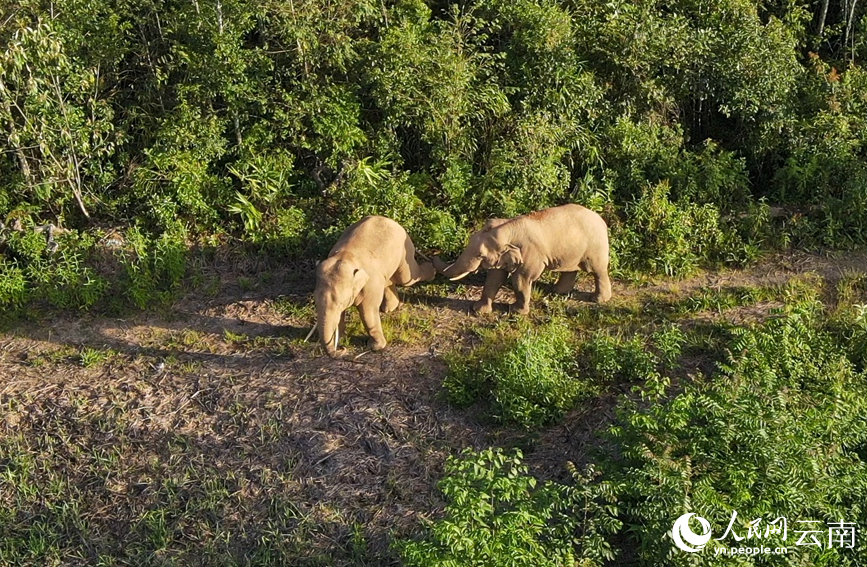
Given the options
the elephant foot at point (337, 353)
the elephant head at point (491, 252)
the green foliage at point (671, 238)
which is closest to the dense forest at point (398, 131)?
the green foliage at point (671, 238)

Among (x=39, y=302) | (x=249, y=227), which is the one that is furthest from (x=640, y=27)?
(x=39, y=302)

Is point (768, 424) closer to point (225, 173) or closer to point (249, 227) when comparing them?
point (249, 227)

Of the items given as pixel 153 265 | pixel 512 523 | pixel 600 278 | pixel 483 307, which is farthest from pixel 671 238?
pixel 153 265

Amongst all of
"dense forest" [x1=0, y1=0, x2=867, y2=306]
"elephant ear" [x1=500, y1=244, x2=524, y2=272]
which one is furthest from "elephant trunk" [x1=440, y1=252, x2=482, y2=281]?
"dense forest" [x1=0, y1=0, x2=867, y2=306]

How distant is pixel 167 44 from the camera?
36.7 ft

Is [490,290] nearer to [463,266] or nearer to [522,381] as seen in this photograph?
[463,266]

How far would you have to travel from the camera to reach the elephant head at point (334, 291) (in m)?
8.80

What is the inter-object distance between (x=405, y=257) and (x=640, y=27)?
4.38 metres

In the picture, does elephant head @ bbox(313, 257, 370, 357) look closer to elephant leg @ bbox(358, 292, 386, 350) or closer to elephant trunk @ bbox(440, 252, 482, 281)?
elephant leg @ bbox(358, 292, 386, 350)

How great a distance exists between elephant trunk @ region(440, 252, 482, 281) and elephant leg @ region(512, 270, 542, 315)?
0.47 metres

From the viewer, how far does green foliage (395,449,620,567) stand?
20.7 ft

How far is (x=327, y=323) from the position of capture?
29.2 ft

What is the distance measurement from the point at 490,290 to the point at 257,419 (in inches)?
118

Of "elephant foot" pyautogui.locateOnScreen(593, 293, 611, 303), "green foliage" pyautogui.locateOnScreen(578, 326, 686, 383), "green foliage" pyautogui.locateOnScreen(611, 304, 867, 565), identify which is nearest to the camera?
"green foliage" pyautogui.locateOnScreen(611, 304, 867, 565)
